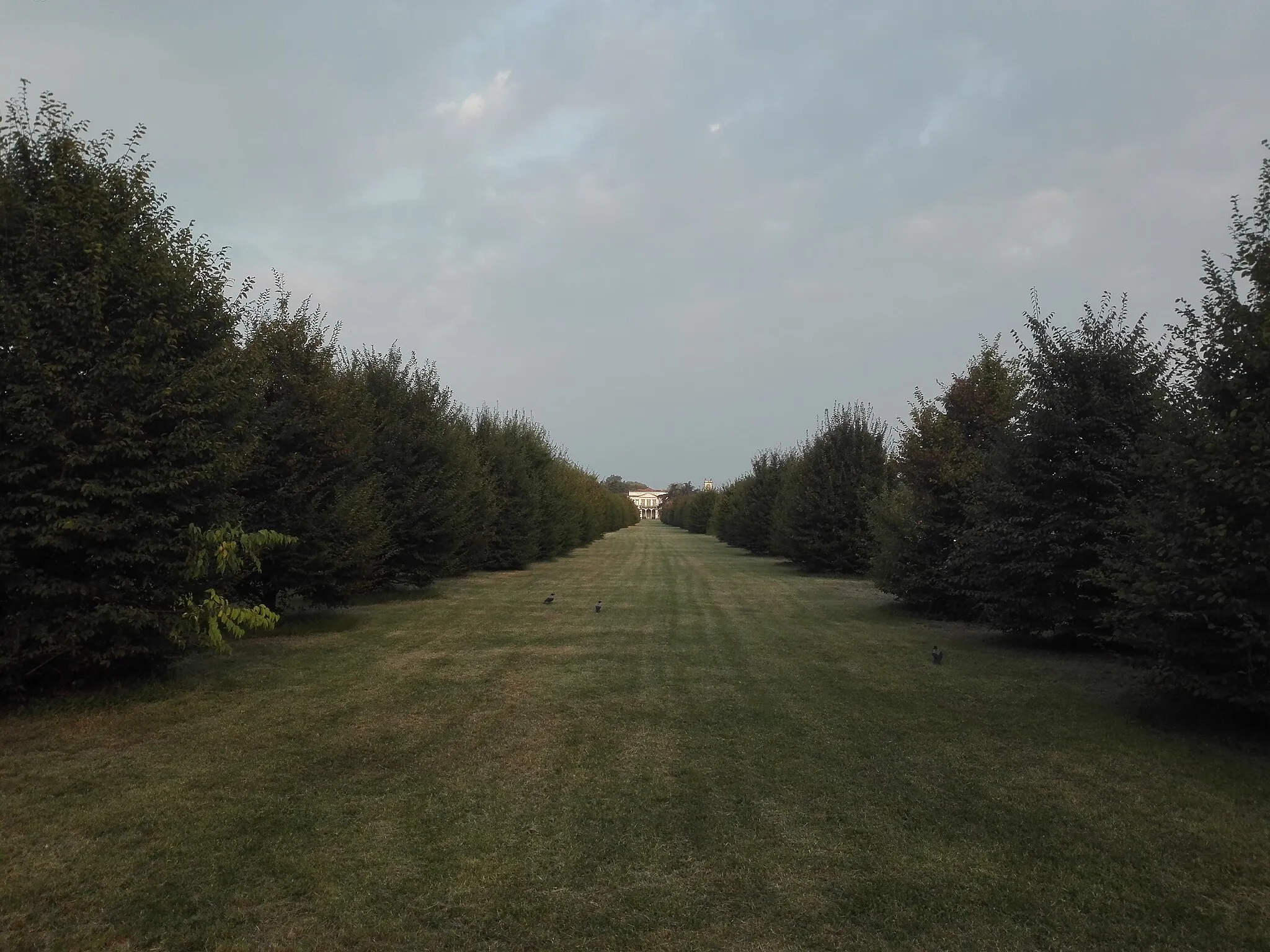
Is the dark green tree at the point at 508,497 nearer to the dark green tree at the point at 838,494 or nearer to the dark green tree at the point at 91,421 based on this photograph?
the dark green tree at the point at 838,494

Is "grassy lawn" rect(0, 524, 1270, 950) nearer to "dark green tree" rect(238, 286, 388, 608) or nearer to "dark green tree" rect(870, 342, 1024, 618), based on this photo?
"dark green tree" rect(238, 286, 388, 608)

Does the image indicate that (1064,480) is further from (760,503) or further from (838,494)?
(760,503)

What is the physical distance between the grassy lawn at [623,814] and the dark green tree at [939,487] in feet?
16.2

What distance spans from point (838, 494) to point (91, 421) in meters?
22.5

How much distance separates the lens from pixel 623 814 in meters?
4.88

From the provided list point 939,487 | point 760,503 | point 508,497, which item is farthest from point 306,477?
point 760,503

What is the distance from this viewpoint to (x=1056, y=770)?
580cm

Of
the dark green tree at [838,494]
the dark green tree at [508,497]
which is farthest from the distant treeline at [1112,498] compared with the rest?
the dark green tree at [508,497]

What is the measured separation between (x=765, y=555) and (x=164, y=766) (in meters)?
35.5

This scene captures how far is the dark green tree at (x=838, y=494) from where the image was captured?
25500 millimetres

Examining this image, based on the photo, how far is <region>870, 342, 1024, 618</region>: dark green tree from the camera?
13.9 metres

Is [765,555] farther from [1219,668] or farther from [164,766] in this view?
[164,766]

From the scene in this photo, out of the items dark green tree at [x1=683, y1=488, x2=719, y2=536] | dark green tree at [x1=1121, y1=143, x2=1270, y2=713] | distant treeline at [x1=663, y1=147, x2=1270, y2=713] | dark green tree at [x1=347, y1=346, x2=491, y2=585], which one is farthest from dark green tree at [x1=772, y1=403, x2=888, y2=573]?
dark green tree at [x1=683, y1=488, x2=719, y2=536]

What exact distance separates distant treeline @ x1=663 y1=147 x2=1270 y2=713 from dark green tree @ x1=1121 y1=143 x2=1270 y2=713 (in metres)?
0.02
